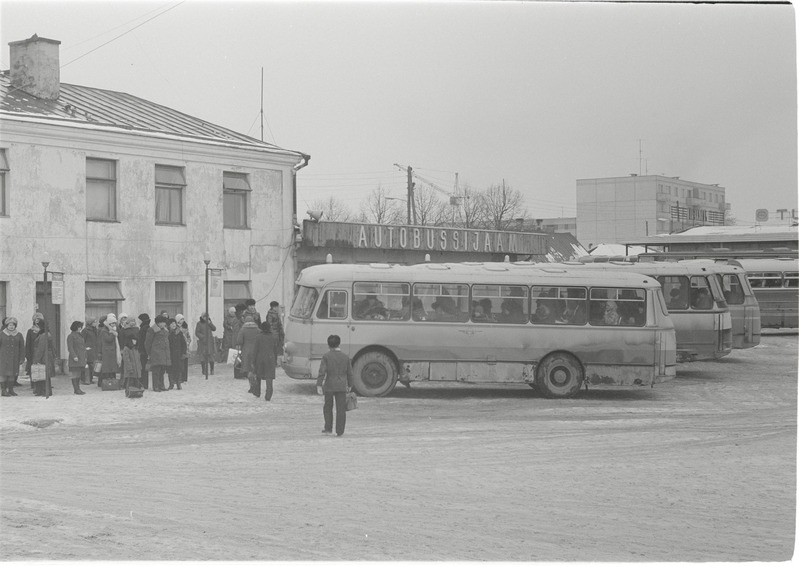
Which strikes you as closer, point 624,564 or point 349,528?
point 624,564

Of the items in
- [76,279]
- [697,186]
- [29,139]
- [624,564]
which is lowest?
[624,564]

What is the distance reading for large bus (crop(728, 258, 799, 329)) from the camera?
4403 centimetres

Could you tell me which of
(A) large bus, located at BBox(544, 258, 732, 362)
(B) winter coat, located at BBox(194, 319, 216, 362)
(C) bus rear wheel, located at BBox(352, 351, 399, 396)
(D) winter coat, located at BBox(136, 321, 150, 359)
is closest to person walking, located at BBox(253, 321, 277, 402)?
(C) bus rear wheel, located at BBox(352, 351, 399, 396)

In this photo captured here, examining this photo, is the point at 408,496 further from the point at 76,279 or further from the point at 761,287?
the point at 761,287

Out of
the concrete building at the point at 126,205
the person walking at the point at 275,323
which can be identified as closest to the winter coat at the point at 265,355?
the person walking at the point at 275,323

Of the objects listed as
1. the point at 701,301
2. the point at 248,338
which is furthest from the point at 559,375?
the point at 701,301

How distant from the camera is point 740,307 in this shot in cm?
3397

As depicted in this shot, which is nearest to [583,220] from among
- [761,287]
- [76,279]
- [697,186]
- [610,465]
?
[697,186]

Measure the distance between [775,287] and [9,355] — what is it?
31.6 metres

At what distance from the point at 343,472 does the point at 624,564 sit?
5297 mm

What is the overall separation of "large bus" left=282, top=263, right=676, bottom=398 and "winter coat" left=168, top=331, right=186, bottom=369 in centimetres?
220

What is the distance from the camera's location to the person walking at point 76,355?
22531mm

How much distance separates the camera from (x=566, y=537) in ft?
37.0

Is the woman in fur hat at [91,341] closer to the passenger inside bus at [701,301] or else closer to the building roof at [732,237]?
the passenger inside bus at [701,301]
